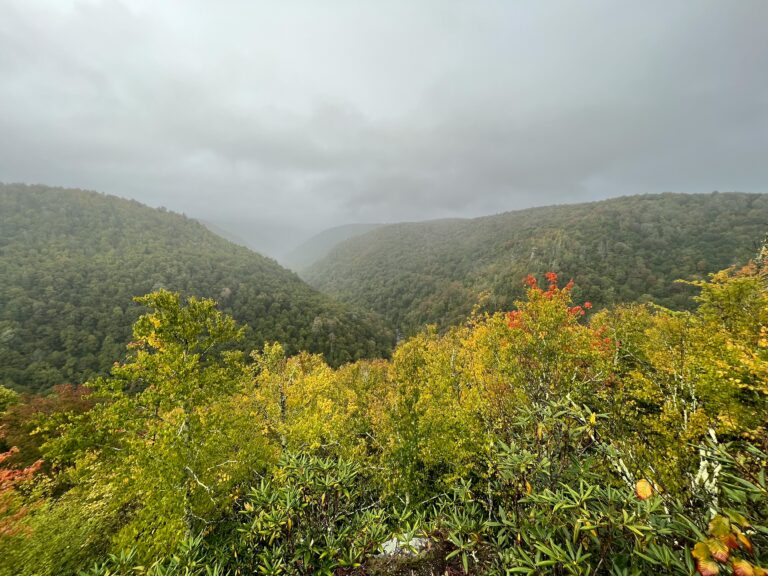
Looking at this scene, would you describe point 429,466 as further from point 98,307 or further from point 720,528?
point 98,307

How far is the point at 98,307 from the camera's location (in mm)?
126625

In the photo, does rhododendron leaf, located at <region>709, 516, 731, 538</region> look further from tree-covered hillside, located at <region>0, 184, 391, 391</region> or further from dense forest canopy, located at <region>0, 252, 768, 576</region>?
tree-covered hillside, located at <region>0, 184, 391, 391</region>

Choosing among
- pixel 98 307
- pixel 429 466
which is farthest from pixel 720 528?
→ pixel 98 307

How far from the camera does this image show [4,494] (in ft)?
48.6

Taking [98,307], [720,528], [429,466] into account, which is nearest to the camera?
[720,528]

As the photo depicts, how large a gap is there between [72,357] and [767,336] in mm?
155421

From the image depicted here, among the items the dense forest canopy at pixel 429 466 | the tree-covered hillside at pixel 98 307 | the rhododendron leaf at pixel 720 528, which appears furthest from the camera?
the tree-covered hillside at pixel 98 307

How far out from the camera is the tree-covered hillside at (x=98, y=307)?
329ft

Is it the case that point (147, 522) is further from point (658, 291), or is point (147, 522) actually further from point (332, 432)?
point (658, 291)

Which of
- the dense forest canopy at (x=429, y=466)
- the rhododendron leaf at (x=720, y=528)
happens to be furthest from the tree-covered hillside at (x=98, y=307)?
the rhododendron leaf at (x=720, y=528)

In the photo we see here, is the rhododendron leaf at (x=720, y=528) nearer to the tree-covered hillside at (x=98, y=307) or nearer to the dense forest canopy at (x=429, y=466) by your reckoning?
the dense forest canopy at (x=429, y=466)

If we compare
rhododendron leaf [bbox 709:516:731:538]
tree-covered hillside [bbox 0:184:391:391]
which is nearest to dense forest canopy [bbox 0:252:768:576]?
rhododendron leaf [bbox 709:516:731:538]

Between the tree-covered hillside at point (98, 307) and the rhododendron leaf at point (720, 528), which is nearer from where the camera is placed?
the rhododendron leaf at point (720, 528)

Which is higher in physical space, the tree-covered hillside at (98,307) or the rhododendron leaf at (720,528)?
the rhododendron leaf at (720,528)
